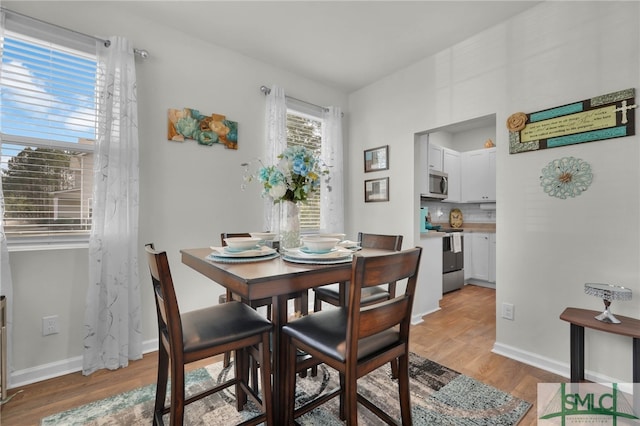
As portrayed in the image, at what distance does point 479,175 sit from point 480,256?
132cm

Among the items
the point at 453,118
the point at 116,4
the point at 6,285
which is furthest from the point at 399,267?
the point at 116,4

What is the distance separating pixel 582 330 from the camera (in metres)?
1.83

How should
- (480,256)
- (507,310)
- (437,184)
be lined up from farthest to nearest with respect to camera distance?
(480,256) → (437,184) → (507,310)

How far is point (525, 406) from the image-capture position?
1756mm

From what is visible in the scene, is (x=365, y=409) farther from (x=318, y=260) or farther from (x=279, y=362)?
(x=318, y=260)

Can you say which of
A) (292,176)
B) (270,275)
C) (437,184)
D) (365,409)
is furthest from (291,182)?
(437,184)

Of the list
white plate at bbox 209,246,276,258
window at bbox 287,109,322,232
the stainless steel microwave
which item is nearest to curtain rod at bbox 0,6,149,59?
window at bbox 287,109,322,232

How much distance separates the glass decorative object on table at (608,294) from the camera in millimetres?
1741

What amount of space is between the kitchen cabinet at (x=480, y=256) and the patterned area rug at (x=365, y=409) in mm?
3008

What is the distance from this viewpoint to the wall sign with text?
193 centimetres

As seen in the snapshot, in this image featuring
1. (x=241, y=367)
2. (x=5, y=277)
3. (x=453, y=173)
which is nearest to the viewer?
(x=241, y=367)

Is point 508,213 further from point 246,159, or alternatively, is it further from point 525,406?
point 246,159

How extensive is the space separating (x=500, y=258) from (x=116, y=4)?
12.3 feet

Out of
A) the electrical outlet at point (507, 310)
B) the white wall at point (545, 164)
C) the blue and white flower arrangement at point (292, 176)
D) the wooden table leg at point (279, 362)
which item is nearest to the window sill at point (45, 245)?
the blue and white flower arrangement at point (292, 176)
